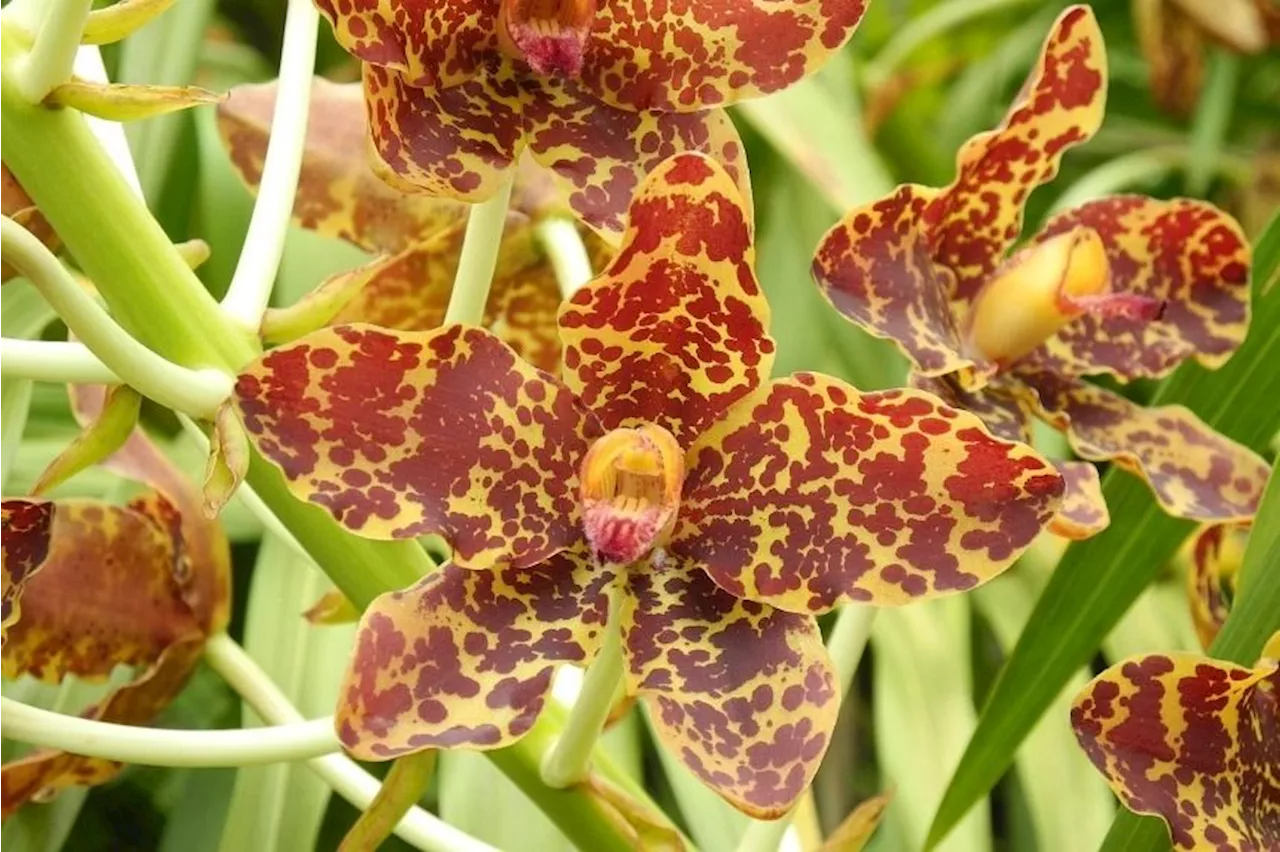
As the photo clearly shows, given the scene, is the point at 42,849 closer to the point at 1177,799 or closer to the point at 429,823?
the point at 429,823

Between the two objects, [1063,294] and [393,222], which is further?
[393,222]

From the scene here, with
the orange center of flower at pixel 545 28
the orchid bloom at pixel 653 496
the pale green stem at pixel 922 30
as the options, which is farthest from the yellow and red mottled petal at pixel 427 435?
the pale green stem at pixel 922 30

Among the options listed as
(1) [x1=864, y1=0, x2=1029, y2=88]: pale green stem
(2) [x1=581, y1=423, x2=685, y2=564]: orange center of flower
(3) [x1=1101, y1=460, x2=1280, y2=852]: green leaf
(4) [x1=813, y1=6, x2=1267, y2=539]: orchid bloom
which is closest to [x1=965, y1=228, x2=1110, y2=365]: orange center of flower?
(4) [x1=813, y1=6, x2=1267, y2=539]: orchid bloom

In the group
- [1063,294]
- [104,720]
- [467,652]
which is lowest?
[104,720]

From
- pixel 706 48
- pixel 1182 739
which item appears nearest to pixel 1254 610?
pixel 1182 739

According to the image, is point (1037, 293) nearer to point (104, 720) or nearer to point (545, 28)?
point (545, 28)

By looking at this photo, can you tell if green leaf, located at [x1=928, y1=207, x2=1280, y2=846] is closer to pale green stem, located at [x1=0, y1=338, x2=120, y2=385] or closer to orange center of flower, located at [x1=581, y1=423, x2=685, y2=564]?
orange center of flower, located at [x1=581, y1=423, x2=685, y2=564]

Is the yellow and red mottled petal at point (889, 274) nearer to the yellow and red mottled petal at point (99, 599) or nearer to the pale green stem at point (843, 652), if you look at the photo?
the pale green stem at point (843, 652)
